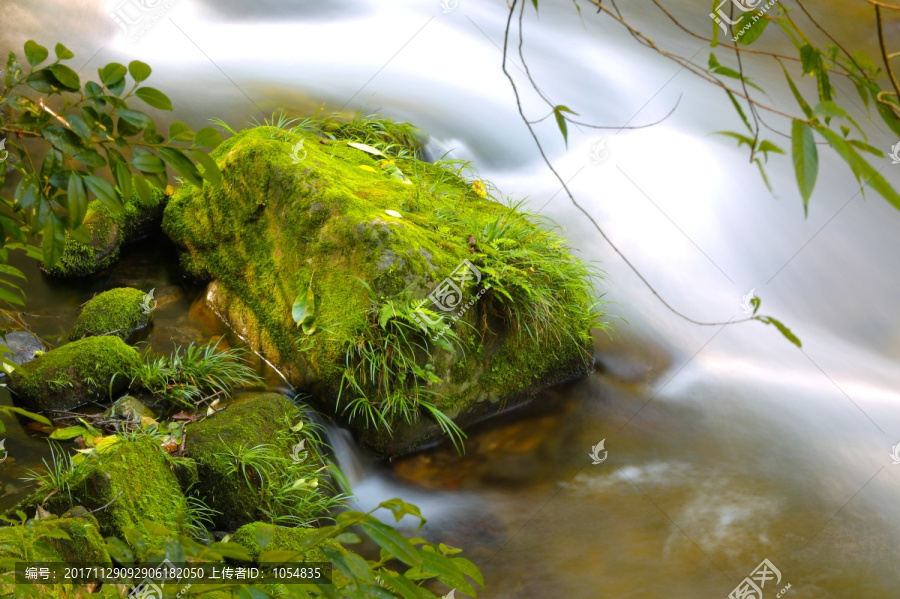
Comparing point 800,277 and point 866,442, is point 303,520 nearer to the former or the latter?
point 866,442

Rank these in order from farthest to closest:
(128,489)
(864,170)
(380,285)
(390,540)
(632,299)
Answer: (632,299) → (380,285) → (128,489) → (390,540) → (864,170)

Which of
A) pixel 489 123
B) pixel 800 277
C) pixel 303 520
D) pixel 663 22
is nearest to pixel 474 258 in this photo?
pixel 303 520

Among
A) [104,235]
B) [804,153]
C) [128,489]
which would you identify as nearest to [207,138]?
[804,153]

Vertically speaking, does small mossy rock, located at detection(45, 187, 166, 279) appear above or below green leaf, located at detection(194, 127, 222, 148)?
below

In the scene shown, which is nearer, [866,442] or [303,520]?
[303,520]

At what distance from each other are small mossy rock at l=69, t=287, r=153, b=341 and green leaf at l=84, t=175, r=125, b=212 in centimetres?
284

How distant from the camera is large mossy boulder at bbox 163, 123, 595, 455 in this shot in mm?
3564

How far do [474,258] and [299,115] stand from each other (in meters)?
2.31

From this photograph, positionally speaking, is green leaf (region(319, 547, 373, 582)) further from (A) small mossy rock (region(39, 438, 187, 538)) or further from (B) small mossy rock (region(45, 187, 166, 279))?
(B) small mossy rock (region(45, 187, 166, 279))

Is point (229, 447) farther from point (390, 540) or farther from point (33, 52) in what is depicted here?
point (390, 540)

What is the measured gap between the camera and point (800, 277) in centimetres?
518

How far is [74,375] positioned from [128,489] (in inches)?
40.5

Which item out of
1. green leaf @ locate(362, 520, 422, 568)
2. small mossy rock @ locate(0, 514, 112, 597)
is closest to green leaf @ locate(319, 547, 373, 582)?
green leaf @ locate(362, 520, 422, 568)

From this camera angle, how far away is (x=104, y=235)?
4.36m
